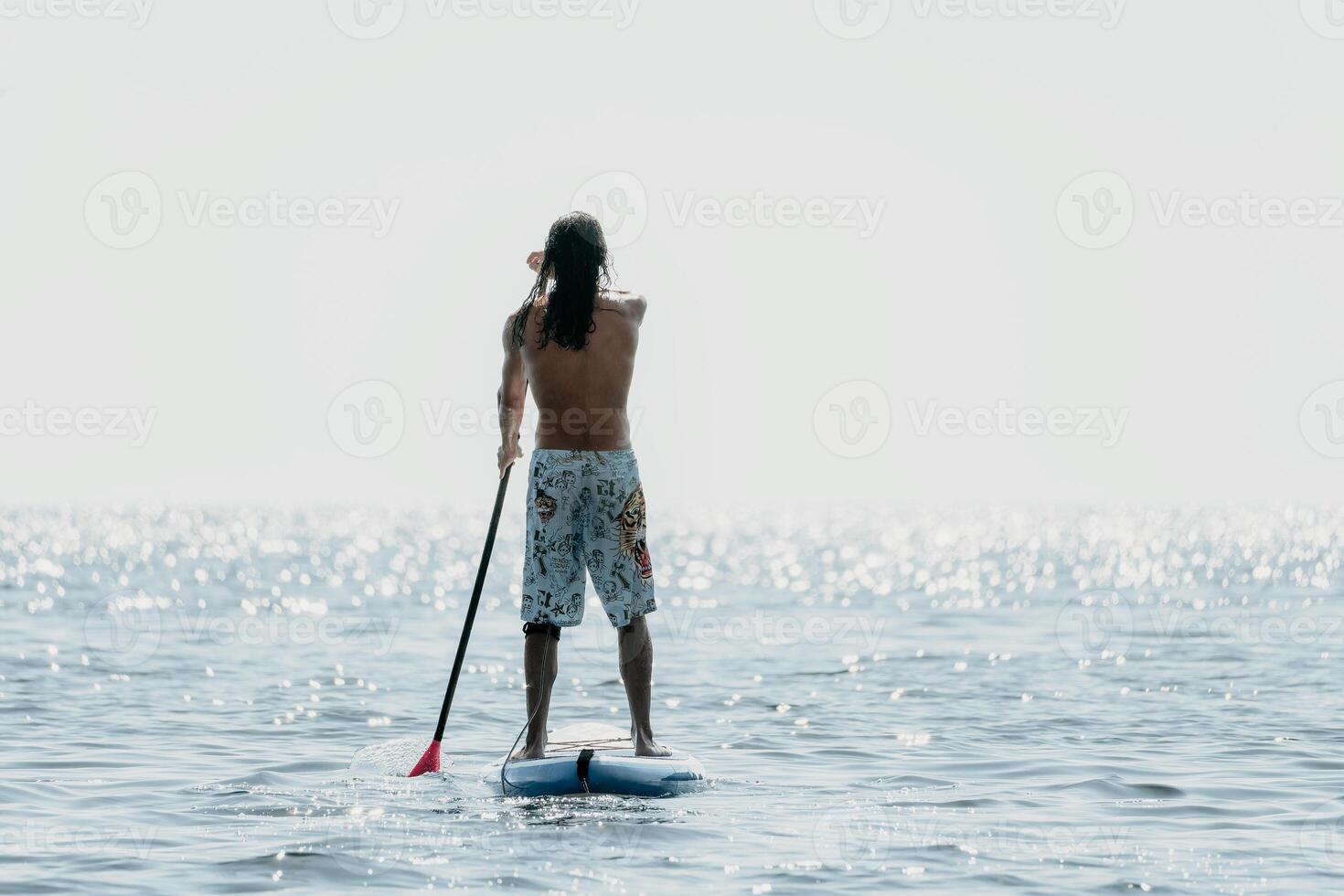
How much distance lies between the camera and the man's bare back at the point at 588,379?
23.4ft

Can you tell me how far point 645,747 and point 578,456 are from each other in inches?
56.3

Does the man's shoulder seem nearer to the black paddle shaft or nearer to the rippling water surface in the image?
the black paddle shaft

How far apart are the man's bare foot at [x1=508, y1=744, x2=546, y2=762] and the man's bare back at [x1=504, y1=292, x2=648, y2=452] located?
56.2 inches

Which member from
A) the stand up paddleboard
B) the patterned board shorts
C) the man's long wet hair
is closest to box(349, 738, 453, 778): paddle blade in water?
the stand up paddleboard

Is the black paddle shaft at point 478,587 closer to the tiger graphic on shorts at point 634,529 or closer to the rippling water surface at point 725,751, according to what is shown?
the rippling water surface at point 725,751

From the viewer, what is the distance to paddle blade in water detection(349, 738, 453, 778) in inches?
312

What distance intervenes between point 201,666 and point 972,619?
11.9 metres

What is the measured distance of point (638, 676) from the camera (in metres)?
7.32

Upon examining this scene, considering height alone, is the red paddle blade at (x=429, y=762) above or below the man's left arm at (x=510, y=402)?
below

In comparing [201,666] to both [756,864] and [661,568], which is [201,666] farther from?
[661,568]

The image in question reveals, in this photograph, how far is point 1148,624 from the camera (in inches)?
817

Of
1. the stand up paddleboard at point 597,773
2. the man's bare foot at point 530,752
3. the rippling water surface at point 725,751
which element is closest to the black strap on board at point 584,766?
the stand up paddleboard at point 597,773

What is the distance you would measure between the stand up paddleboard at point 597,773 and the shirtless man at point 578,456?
133 mm

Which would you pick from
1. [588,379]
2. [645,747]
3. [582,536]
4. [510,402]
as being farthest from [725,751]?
[588,379]
